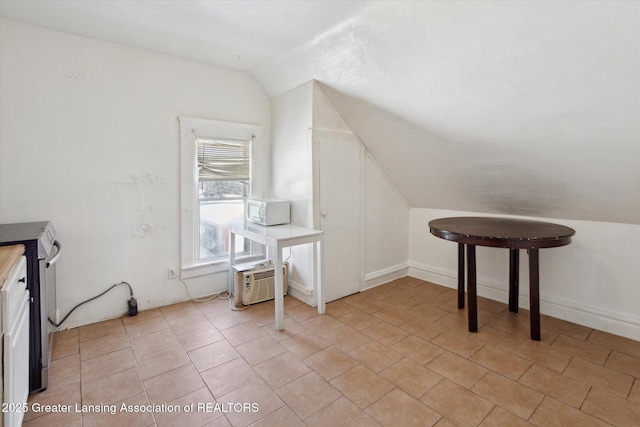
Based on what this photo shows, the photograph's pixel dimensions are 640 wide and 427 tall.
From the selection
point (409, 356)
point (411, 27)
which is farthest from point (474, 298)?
point (411, 27)

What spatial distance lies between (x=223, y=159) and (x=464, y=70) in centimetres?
242

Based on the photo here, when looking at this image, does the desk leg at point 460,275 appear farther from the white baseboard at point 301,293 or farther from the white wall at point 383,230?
the white baseboard at point 301,293

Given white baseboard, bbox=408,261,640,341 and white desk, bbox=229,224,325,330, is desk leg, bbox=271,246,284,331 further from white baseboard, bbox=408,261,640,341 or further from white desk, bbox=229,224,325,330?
white baseboard, bbox=408,261,640,341

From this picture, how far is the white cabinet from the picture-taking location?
125cm

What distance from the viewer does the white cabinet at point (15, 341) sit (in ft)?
4.10

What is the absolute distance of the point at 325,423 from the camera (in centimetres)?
166

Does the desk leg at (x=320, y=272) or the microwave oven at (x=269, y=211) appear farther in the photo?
the microwave oven at (x=269, y=211)

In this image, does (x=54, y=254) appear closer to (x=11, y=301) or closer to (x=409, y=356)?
(x=11, y=301)

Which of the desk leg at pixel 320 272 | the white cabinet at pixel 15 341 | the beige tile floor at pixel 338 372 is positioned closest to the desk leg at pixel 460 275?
the beige tile floor at pixel 338 372

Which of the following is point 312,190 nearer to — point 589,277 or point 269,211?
point 269,211

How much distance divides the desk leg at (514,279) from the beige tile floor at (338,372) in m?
0.09

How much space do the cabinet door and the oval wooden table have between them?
902 mm

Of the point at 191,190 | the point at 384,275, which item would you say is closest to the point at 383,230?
the point at 384,275

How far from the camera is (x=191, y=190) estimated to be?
10.5 ft
